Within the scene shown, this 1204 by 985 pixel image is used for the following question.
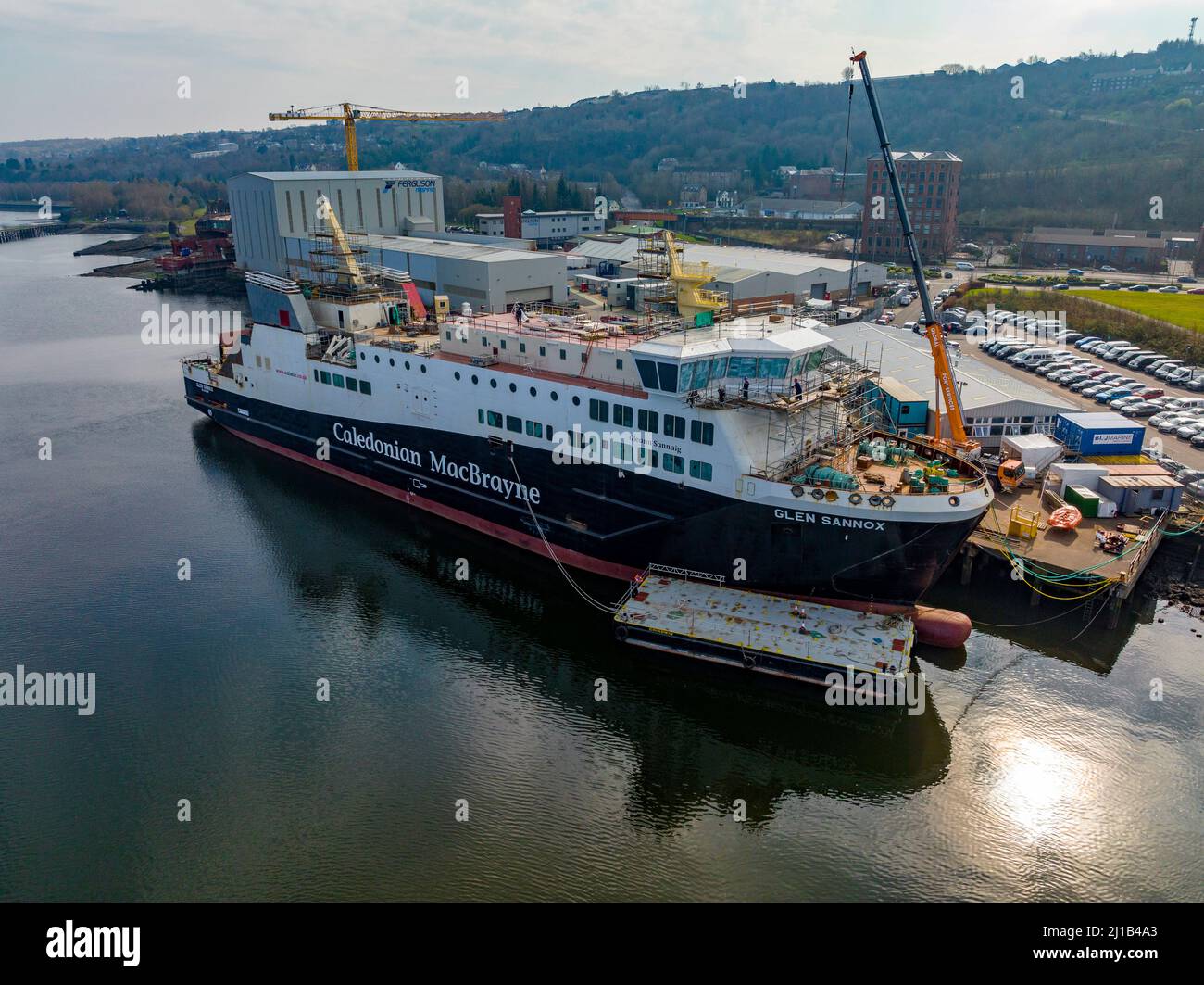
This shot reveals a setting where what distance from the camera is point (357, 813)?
20562mm

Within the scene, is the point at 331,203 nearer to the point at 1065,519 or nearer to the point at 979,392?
the point at 979,392

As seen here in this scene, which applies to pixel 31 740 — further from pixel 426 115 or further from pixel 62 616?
pixel 426 115

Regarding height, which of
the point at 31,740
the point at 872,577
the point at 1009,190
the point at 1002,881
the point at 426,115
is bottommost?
the point at 1002,881

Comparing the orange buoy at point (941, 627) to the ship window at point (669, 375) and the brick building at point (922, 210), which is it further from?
the brick building at point (922, 210)

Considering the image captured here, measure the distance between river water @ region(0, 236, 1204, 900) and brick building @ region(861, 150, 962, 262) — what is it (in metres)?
85.1

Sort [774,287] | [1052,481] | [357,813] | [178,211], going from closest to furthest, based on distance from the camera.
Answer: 1. [357,813]
2. [1052,481]
3. [774,287]
4. [178,211]

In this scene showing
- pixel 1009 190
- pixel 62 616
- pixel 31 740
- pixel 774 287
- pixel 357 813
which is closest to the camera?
pixel 357 813

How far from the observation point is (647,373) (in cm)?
2719

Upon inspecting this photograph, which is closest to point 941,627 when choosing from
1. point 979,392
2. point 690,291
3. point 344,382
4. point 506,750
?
point 506,750

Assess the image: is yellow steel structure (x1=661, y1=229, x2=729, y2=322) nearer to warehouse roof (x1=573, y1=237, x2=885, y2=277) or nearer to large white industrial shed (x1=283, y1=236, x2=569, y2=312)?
large white industrial shed (x1=283, y1=236, x2=569, y2=312)

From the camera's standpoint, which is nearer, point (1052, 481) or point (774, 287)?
point (1052, 481)

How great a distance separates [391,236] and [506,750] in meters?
62.5
